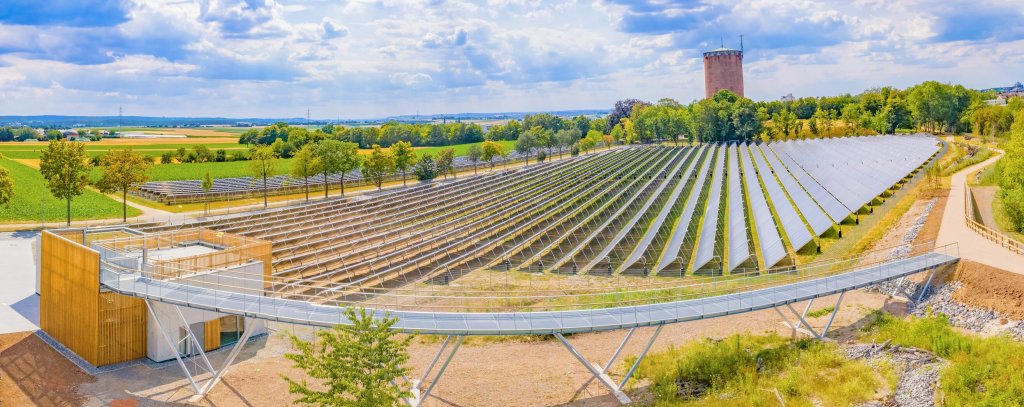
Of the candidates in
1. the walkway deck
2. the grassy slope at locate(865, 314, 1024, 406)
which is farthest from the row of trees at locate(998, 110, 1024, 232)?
the walkway deck

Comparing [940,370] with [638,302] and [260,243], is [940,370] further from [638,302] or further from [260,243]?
[260,243]

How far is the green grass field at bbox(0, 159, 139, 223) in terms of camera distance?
5109 cm

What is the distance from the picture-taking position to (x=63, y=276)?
24.8 m

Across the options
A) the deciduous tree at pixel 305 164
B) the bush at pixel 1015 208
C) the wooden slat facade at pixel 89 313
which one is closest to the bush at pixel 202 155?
the deciduous tree at pixel 305 164

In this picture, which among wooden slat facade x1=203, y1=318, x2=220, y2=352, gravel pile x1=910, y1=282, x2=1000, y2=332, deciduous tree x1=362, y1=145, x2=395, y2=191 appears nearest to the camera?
gravel pile x1=910, y1=282, x2=1000, y2=332

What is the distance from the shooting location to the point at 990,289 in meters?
24.4

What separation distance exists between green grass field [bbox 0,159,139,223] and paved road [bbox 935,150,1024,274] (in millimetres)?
55014

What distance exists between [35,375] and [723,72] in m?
176

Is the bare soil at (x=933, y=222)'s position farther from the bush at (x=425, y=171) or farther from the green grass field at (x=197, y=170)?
the green grass field at (x=197, y=170)

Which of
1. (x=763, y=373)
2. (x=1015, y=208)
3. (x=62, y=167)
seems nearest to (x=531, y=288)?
(x=763, y=373)

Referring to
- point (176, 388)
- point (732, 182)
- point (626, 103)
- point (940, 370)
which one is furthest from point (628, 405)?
point (626, 103)

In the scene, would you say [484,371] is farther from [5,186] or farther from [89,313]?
[5,186]

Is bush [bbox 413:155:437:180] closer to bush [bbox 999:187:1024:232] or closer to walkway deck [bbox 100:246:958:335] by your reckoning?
walkway deck [bbox 100:246:958:335]

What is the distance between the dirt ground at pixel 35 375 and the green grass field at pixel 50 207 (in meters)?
29.2
